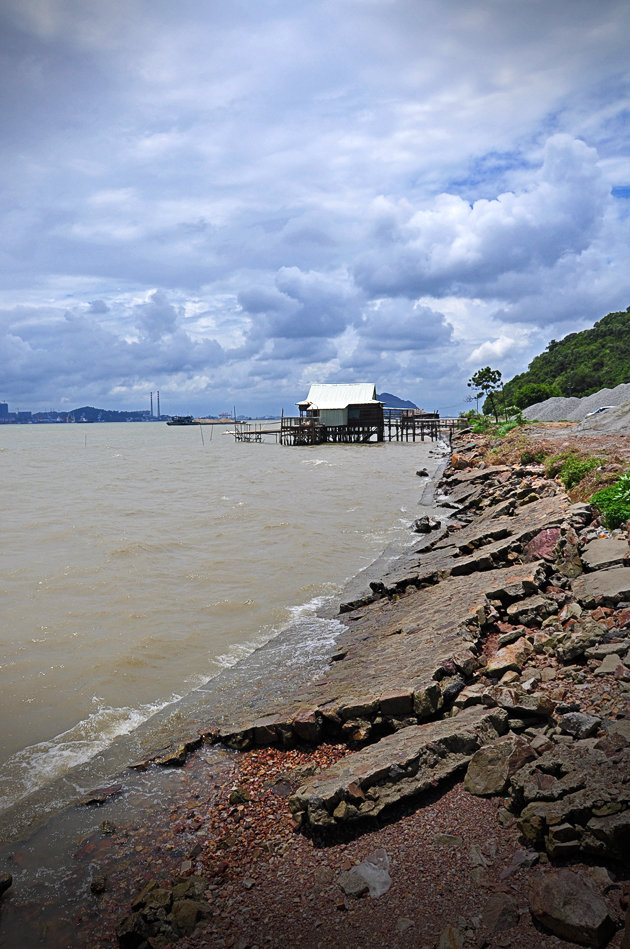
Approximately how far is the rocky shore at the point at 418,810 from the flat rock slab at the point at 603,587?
3 cm

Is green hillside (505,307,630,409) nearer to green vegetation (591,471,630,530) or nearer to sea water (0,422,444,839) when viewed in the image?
sea water (0,422,444,839)

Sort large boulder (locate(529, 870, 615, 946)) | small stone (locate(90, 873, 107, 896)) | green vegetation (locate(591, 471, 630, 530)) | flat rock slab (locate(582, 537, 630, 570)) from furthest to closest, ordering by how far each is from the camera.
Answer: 1. green vegetation (locate(591, 471, 630, 530))
2. flat rock slab (locate(582, 537, 630, 570))
3. small stone (locate(90, 873, 107, 896))
4. large boulder (locate(529, 870, 615, 946))

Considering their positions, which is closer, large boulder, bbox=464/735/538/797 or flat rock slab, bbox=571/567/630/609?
large boulder, bbox=464/735/538/797

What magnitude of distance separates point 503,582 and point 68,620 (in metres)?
7.54

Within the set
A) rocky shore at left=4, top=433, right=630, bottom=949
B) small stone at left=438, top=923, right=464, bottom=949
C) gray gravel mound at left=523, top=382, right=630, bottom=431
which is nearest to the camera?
small stone at left=438, top=923, right=464, bottom=949

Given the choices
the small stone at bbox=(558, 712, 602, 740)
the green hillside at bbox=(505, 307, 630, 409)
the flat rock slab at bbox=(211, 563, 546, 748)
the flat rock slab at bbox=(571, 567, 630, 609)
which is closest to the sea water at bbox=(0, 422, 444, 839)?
the flat rock slab at bbox=(211, 563, 546, 748)

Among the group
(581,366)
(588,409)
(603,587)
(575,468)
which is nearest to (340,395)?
(588,409)

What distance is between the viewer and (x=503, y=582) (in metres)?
8.12

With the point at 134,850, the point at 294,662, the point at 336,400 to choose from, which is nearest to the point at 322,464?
the point at 336,400

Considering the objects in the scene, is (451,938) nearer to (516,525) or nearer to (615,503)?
(615,503)

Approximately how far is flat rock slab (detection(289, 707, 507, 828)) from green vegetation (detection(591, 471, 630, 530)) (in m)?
5.60

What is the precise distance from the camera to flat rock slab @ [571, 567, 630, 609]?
639 centimetres

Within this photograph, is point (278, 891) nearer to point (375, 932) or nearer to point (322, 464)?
point (375, 932)

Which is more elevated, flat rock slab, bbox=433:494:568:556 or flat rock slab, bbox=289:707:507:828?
flat rock slab, bbox=433:494:568:556
